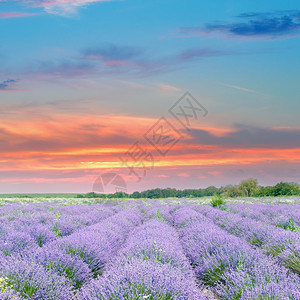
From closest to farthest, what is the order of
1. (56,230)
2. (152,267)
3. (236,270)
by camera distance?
(152,267) < (236,270) < (56,230)

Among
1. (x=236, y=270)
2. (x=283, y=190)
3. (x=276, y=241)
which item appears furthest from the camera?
(x=283, y=190)

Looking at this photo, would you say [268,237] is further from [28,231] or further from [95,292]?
[28,231]

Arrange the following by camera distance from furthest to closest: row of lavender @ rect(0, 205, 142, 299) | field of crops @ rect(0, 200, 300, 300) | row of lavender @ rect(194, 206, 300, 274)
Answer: row of lavender @ rect(194, 206, 300, 274)
row of lavender @ rect(0, 205, 142, 299)
field of crops @ rect(0, 200, 300, 300)

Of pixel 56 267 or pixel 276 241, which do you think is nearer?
pixel 56 267

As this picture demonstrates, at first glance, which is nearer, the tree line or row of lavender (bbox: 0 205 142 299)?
row of lavender (bbox: 0 205 142 299)

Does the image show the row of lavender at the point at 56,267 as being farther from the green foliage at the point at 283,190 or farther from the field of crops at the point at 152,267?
the green foliage at the point at 283,190

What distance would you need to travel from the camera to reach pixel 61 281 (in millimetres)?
4008

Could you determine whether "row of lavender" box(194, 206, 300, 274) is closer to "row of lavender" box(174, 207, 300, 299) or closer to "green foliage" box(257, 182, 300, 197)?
"row of lavender" box(174, 207, 300, 299)

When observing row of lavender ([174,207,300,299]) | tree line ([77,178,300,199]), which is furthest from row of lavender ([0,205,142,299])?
tree line ([77,178,300,199])

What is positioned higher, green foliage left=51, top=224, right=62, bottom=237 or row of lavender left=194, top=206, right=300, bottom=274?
row of lavender left=194, top=206, right=300, bottom=274

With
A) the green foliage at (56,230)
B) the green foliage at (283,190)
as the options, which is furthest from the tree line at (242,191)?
the green foliage at (56,230)

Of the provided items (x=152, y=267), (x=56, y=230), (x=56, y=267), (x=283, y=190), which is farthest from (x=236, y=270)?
(x=283, y=190)

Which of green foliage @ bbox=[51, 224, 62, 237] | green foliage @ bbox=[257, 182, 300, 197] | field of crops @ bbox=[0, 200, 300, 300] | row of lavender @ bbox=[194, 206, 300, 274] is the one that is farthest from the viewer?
green foliage @ bbox=[257, 182, 300, 197]

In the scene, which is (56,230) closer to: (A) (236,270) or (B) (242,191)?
(A) (236,270)
